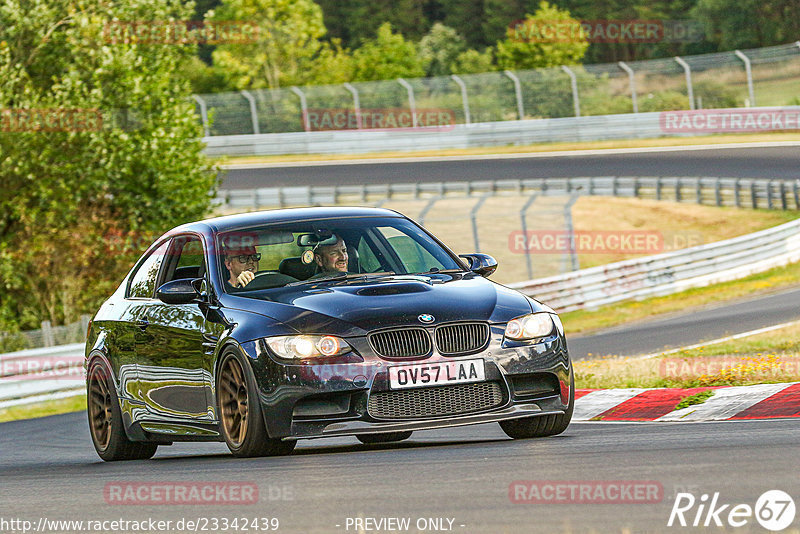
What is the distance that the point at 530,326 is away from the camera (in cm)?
771

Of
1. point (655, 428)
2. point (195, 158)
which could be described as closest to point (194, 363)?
point (655, 428)

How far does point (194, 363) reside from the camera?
8.20 m

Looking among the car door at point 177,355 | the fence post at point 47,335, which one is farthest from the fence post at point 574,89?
the car door at point 177,355

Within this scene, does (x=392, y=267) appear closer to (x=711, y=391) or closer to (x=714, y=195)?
(x=711, y=391)

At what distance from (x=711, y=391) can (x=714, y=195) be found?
27951 mm

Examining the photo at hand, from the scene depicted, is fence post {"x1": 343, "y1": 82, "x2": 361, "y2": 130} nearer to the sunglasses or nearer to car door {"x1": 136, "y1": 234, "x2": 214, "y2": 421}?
car door {"x1": 136, "y1": 234, "x2": 214, "y2": 421}

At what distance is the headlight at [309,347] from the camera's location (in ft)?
24.0

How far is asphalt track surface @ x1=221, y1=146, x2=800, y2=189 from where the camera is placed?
39375mm

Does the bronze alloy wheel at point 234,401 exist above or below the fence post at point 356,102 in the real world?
above

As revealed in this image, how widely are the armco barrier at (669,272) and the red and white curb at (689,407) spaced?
44.5 feet

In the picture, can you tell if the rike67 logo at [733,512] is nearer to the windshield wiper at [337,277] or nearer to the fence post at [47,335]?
the windshield wiper at [337,277]

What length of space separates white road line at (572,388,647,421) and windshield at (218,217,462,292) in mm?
1913

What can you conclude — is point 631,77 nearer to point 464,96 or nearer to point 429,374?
point 464,96

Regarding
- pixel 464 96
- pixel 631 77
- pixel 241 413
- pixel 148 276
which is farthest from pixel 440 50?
pixel 241 413
